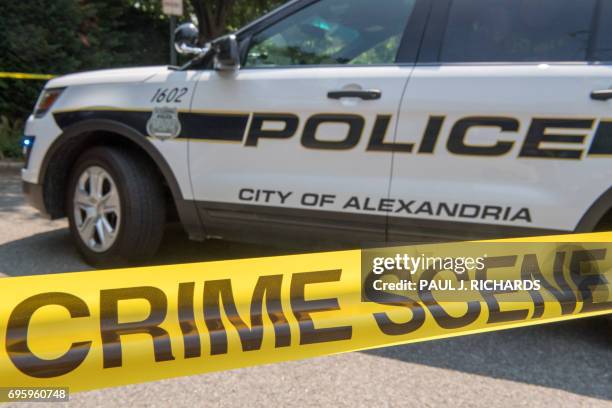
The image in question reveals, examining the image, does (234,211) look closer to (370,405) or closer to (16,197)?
(370,405)

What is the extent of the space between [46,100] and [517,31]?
2821 millimetres

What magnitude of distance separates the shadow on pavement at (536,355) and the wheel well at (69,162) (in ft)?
5.78

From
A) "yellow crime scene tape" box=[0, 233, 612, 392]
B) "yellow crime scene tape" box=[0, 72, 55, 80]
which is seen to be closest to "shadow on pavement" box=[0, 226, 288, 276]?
"yellow crime scene tape" box=[0, 233, 612, 392]

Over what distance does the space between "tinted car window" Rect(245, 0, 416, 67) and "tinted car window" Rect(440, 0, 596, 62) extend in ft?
0.89

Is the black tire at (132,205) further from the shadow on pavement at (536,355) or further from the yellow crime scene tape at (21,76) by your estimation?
the yellow crime scene tape at (21,76)

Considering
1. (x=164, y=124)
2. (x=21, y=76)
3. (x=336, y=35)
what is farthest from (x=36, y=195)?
(x=21, y=76)

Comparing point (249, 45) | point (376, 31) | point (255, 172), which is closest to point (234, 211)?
point (255, 172)

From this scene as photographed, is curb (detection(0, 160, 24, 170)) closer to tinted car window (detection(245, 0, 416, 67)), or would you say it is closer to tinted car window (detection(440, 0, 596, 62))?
tinted car window (detection(245, 0, 416, 67))

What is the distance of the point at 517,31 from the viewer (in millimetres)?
2488

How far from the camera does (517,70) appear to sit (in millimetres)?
2391

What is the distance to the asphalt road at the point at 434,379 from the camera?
2021 millimetres

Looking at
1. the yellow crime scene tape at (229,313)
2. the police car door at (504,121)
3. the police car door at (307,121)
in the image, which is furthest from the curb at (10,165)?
the yellow crime scene tape at (229,313)

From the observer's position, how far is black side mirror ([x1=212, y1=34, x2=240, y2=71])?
285cm

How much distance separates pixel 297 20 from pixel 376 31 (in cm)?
44
